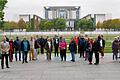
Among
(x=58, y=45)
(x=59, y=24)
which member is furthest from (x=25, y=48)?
(x=59, y=24)

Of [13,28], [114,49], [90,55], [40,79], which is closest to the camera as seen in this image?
[40,79]

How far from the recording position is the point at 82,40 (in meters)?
29.0

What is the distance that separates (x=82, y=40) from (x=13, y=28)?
464 ft

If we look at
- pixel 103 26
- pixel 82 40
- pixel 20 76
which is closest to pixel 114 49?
pixel 82 40

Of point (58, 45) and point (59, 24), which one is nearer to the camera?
point (58, 45)

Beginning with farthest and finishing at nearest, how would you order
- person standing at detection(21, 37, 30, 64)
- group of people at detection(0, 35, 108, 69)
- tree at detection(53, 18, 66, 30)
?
tree at detection(53, 18, 66, 30)
person standing at detection(21, 37, 30, 64)
group of people at detection(0, 35, 108, 69)

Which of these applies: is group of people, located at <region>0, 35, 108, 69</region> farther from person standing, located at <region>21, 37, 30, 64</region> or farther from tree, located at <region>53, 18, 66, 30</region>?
tree, located at <region>53, 18, 66, 30</region>

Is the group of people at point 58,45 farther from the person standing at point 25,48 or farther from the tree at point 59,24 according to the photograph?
the tree at point 59,24

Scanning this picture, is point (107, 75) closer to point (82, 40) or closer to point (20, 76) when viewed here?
point (20, 76)

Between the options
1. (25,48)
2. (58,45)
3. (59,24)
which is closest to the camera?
(25,48)

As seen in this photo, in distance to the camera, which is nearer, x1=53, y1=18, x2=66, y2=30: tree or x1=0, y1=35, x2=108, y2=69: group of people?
x1=0, y1=35, x2=108, y2=69: group of people

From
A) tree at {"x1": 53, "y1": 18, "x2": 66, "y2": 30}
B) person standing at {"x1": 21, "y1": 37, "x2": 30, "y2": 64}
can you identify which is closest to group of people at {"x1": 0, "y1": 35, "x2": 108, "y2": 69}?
person standing at {"x1": 21, "y1": 37, "x2": 30, "y2": 64}

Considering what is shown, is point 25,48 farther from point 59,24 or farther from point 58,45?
point 59,24

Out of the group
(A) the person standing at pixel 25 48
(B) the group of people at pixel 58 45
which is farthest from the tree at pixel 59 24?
(A) the person standing at pixel 25 48
